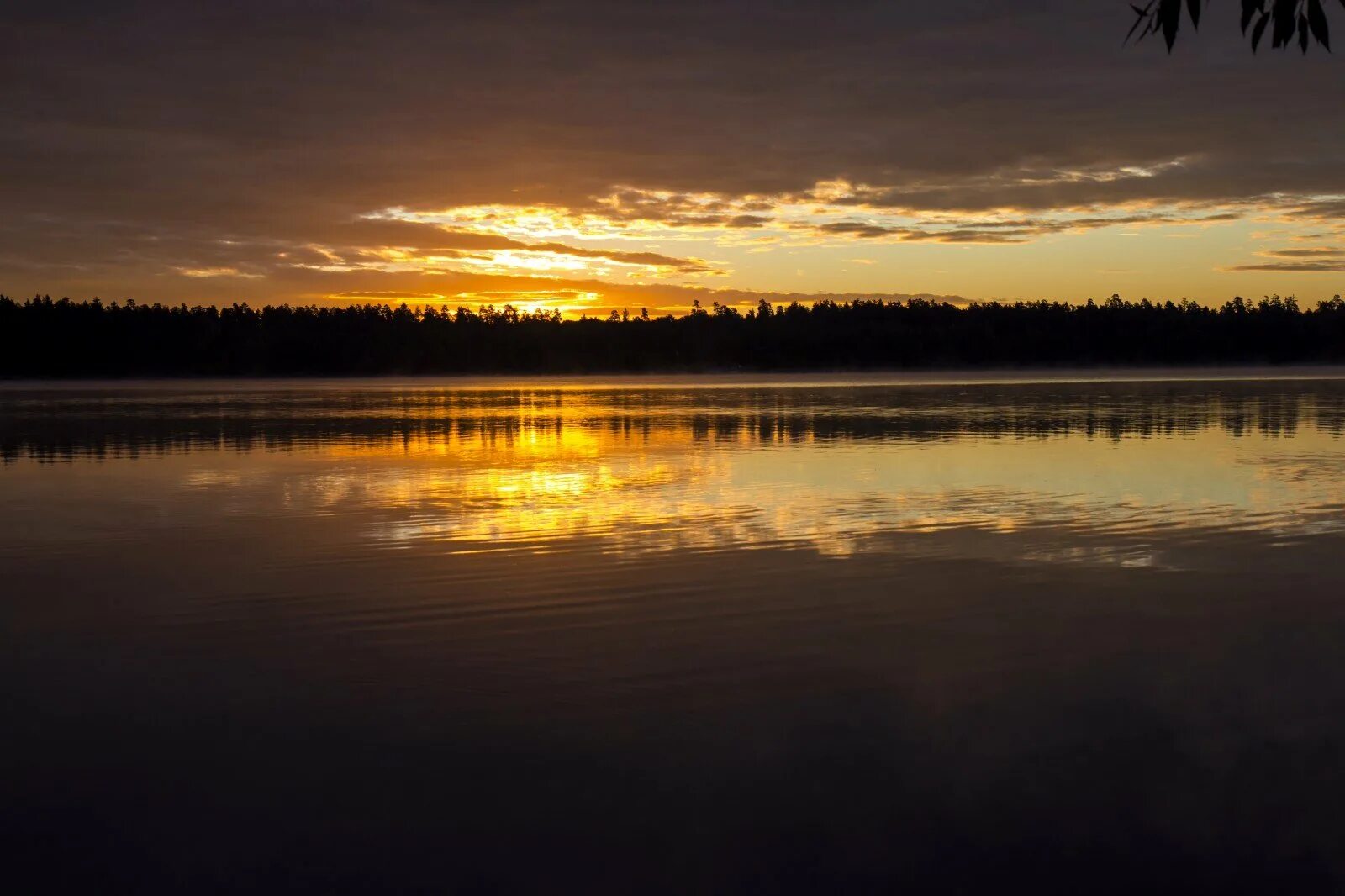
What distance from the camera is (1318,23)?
194 inches

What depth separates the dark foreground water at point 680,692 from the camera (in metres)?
5.86

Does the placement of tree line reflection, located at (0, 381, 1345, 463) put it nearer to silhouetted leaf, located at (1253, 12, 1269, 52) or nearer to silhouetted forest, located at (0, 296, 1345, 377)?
silhouetted leaf, located at (1253, 12, 1269, 52)

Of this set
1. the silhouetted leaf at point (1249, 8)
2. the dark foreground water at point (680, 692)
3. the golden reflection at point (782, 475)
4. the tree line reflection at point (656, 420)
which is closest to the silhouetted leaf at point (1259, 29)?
the silhouetted leaf at point (1249, 8)

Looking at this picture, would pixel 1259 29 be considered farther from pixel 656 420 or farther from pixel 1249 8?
pixel 656 420

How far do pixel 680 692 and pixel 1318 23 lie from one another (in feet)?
17.5

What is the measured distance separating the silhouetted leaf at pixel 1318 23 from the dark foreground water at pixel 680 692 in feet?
11.9

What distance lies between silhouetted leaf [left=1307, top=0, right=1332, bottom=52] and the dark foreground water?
3622mm

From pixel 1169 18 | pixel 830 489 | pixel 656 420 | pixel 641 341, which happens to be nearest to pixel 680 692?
pixel 1169 18

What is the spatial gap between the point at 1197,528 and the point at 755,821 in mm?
10640

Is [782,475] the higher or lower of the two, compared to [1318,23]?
lower

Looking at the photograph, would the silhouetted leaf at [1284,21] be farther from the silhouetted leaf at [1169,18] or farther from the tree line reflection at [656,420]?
the tree line reflection at [656,420]

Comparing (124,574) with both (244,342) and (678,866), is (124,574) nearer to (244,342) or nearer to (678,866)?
(678,866)

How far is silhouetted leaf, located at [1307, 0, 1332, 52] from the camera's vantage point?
16.0 feet

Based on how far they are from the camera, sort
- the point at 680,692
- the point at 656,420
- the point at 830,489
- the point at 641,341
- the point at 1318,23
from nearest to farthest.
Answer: the point at 1318,23
the point at 680,692
the point at 830,489
the point at 656,420
the point at 641,341
